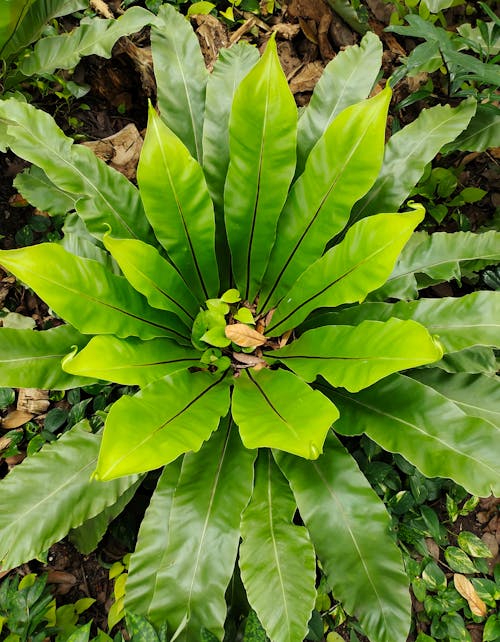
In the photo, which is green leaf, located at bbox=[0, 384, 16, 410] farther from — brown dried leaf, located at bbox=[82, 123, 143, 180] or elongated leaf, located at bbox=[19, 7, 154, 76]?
elongated leaf, located at bbox=[19, 7, 154, 76]

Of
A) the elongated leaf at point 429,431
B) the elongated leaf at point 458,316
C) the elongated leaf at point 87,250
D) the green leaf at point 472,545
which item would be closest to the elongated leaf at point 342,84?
the elongated leaf at point 458,316

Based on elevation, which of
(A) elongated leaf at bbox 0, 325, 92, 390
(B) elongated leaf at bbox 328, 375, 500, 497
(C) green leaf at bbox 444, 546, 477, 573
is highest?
(A) elongated leaf at bbox 0, 325, 92, 390

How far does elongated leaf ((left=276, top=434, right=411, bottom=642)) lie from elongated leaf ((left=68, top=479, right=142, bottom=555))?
487 mm

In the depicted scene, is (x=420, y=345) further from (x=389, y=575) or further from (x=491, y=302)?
(x=389, y=575)

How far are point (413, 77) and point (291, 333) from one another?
1395 millimetres

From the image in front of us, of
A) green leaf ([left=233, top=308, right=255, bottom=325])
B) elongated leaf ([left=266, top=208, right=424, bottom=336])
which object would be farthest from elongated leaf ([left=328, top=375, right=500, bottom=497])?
green leaf ([left=233, top=308, right=255, bottom=325])

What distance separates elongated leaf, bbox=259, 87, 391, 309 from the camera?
4.40ft

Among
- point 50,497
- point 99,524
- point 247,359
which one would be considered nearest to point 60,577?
point 99,524

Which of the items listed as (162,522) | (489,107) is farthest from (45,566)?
(489,107)

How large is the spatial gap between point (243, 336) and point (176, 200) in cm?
46

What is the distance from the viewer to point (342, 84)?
159 centimetres

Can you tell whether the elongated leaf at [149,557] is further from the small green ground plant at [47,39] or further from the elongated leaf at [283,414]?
the small green ground plant at [47,39]

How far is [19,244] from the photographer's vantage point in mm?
1995

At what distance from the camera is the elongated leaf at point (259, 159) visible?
1.34m
